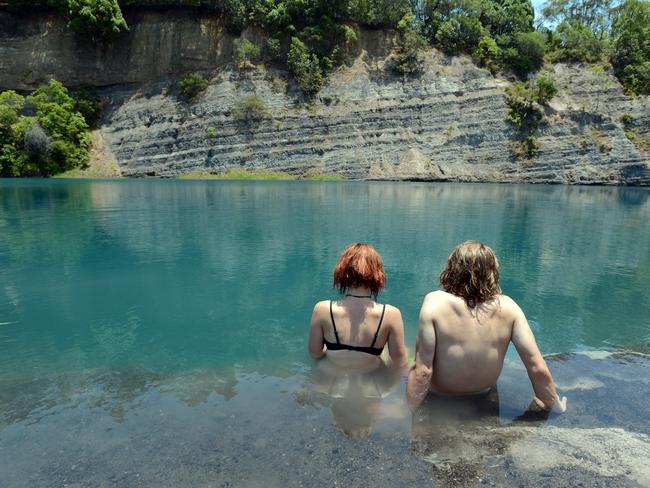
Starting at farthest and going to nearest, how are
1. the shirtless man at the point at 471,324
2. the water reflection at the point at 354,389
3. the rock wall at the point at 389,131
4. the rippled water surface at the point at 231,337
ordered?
the rock wall at the point at 389,131 < the water reflection at the point at 354,389 < the shirtless man at the point at 471,324 < the rippled water surface at the point at 231,337

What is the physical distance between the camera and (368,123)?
51.0m

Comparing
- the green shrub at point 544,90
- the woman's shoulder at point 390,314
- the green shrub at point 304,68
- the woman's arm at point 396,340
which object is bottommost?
the woman's arm at point 396,340

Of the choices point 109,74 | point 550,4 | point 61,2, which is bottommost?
point 109,74

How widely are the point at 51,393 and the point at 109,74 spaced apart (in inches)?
2470

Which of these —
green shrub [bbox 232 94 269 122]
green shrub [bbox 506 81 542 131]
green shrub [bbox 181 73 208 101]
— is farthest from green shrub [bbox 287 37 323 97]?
green shrub [bbox 506 81 542 131]

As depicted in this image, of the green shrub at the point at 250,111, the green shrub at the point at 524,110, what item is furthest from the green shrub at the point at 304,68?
the green shrub at the point at 524,110

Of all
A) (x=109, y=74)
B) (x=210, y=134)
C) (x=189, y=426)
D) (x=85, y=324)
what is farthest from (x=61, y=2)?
(x=189, y=426)

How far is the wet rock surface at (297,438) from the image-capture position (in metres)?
3.47

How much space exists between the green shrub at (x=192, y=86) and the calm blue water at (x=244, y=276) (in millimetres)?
35129

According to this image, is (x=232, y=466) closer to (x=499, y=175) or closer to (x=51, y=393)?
(x=51, y=393)

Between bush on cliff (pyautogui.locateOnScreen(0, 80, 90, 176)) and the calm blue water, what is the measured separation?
32.0 m

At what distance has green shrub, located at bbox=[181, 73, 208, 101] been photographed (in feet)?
175

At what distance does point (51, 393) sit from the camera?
17.1 feet

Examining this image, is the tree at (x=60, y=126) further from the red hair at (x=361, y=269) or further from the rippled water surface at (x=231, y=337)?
the red hair at (x=361, y=269)
